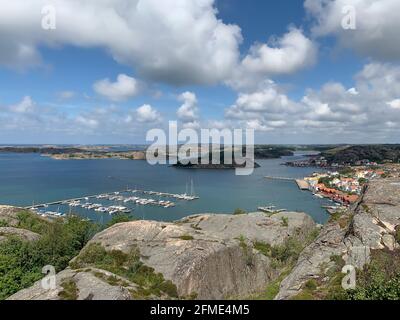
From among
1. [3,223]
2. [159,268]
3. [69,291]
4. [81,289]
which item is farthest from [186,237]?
[3,223]

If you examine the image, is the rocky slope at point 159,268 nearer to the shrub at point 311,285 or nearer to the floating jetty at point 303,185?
the shrub at point 311,285

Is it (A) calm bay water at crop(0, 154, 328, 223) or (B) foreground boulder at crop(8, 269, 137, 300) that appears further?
(A) calm bay water at crop(0, 154, 328, 223)

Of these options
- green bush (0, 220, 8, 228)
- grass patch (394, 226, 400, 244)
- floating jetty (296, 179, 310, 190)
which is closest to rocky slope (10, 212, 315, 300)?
grass patch (394, 226, 400, 244)

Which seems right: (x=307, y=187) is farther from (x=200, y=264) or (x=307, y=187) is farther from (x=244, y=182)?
(x=200, y=264)

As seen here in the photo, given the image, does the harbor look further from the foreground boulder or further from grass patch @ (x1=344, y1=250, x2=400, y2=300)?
grass patch @ (x1=344, y1=250, x2=400, y2=300)

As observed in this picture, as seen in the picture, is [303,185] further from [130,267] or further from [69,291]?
[69,291]
